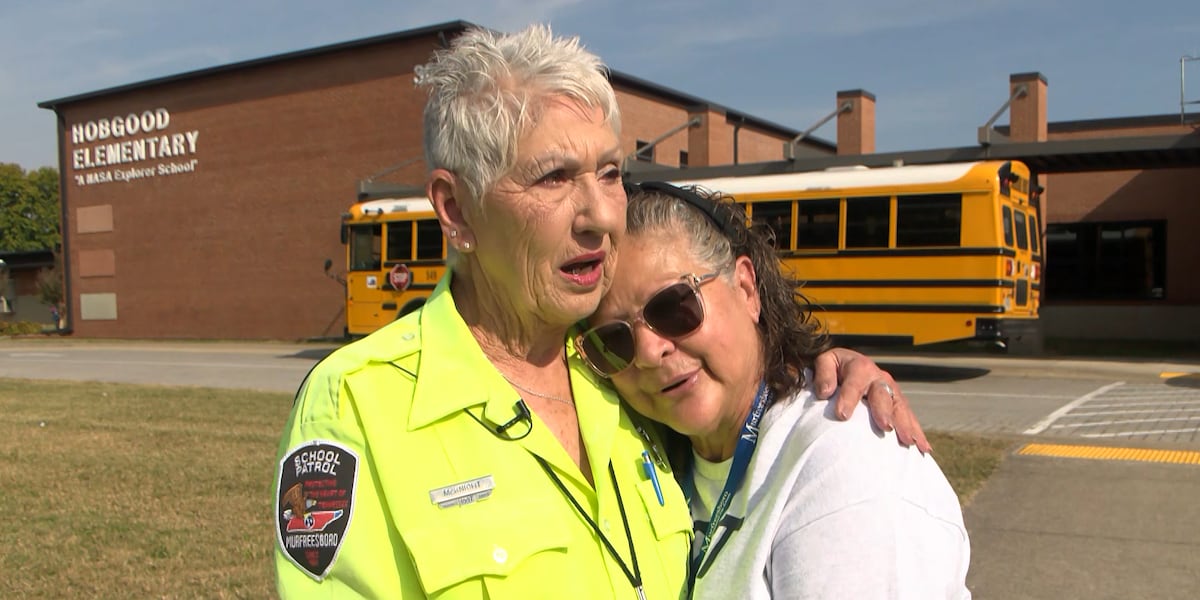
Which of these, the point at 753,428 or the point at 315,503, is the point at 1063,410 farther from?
the point at 315,503

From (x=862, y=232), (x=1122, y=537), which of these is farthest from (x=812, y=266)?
(x=1122, y=537)

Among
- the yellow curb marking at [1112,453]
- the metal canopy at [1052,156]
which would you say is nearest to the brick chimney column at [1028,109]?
the metal canopy at [1052,156]

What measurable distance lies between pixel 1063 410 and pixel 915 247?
329cm

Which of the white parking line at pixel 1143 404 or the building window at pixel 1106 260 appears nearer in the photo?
the white parking line at pixel 1143 404

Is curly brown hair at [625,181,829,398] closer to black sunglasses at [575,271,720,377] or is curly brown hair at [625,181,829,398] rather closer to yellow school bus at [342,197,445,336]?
black sunglasses at [575,271,720,377]

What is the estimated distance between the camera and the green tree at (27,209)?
76.8 metres

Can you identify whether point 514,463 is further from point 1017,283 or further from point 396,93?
point 396,93

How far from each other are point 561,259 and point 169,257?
35.3m

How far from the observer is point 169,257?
3406 centimetres

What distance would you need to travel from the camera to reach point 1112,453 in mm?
8375

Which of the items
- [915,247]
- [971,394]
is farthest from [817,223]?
[971,394]

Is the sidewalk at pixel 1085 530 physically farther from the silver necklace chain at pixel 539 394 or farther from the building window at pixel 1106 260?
the building window at pixel 1106 260

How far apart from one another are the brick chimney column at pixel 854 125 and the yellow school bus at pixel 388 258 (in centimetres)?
1267

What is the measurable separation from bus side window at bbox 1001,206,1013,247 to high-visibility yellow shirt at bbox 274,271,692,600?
12538mm
